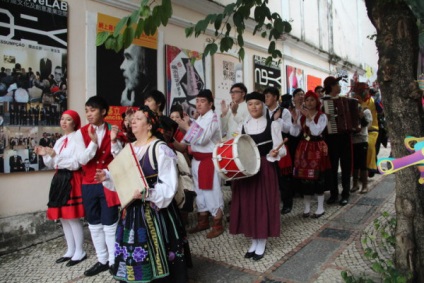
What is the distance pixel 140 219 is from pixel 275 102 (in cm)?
316

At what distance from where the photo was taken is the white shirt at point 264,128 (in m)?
3.74

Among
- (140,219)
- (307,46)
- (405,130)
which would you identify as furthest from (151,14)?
(307,46)

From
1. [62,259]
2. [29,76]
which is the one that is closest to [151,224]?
[62,259]

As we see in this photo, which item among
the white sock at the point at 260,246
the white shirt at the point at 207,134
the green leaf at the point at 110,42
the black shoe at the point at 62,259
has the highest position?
the green leaf at the point at 110,42

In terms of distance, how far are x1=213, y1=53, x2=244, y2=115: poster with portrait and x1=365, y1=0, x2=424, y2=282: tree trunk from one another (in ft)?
15.7

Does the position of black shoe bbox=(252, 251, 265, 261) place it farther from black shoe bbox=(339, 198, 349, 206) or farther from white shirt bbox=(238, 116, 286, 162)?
black shoe bbox=(339, 198, 349, 206)

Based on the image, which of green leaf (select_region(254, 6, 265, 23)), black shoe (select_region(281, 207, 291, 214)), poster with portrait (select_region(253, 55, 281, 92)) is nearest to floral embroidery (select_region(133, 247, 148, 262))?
green leaf (select_region(254, 6, 265, 23))

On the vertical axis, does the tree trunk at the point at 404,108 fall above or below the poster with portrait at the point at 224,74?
below

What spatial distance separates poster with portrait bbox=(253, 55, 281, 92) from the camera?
8664 mm

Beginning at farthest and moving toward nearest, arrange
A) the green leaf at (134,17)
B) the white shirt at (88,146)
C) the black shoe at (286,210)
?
1. the black shoe at (286,210)
2. the white shirt at (88,146)
3. the green leaf at (134,17)

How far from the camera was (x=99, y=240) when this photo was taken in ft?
11.6

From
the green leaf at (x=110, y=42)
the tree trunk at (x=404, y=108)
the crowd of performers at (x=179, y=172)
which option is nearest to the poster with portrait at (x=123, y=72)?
the crowd of performers at (x=179, y=172)

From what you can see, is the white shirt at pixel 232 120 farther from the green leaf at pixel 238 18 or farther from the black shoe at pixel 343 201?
the black shoe at pixel 343 201

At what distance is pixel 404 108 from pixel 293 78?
26.1 ft
